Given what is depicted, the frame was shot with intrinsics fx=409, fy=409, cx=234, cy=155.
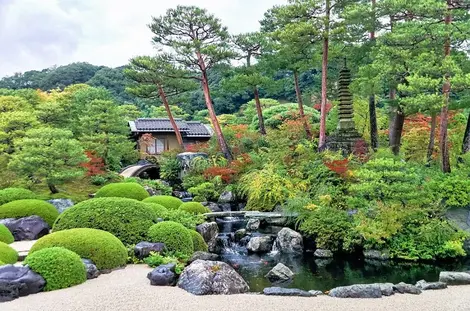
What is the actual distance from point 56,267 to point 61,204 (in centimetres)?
715

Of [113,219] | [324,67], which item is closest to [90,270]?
[113,219]

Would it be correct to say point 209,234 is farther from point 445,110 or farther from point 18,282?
point 445,110

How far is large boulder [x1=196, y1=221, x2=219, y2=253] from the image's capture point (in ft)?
39.5

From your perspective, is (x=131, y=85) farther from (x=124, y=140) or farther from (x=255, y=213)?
(x=255, y=213)

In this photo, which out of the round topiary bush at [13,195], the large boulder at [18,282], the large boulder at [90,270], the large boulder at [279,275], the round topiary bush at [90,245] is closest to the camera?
the large boulder at [18,282]

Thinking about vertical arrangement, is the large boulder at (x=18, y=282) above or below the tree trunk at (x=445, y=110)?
below

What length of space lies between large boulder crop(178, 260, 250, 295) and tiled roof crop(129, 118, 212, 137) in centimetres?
2179

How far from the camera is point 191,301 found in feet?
21.0

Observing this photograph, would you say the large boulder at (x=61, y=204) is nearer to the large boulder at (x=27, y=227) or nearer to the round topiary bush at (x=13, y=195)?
the round topiary bush at (x=13, y=195)

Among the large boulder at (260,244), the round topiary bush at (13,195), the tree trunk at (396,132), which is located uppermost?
the tree trunk at (396,132)

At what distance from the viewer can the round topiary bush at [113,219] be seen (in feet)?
31.2

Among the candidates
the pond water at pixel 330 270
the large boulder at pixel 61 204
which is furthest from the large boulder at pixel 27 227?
the pond water at pixel 330 270

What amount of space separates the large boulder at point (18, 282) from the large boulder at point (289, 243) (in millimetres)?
A: 6790

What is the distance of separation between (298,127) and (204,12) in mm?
7008
